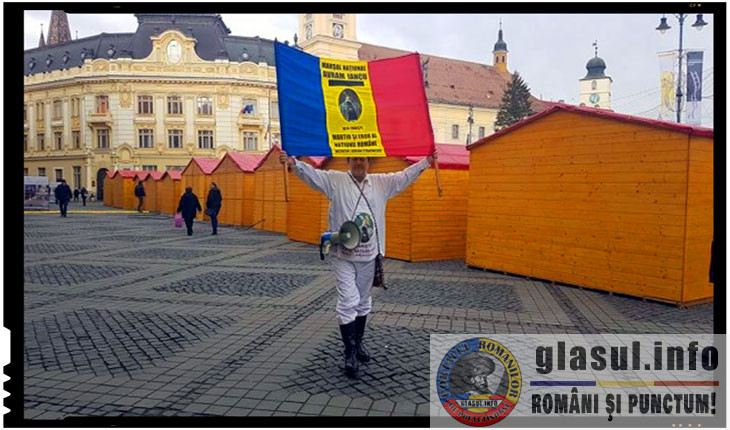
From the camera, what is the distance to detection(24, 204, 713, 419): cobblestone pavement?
4281 mm

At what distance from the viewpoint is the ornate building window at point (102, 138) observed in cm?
5644

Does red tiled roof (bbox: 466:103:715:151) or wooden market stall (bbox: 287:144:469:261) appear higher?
red tiled roof (bbox: 466:103:715:151)

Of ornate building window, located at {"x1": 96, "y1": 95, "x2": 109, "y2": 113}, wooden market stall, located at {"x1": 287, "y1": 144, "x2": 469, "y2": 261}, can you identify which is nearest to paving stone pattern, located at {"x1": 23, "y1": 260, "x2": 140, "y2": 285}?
wooden market stall, located at {"x1": 287, "y1": 144, "x2": 469, "y2": 261}

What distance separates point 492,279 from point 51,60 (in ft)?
228

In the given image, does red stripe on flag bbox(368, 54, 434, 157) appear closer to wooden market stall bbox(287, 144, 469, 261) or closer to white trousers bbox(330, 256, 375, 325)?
white trousers bbox(330, 256, 375, 325)

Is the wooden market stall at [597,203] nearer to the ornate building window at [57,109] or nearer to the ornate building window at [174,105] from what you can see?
the ornate building window at [174,105]

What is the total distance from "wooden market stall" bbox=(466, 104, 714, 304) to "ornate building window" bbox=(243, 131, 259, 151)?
49.2 m

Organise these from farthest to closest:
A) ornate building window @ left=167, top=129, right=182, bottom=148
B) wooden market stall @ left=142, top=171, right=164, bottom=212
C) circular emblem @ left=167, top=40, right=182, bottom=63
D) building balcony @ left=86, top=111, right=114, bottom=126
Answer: ornate building window @ left=167, top=129, right=182, bottom=148
circular emblem @ left=167, top=40, right=182, bottom=63
building balcony @ left=86, top=111, right=114, bottom=126
wooden market stall @ left=142, top=171, right=164, bottom=212

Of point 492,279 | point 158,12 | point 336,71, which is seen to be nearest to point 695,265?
point 492,279

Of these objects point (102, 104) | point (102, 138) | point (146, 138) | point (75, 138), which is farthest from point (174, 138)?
point (75, 138)

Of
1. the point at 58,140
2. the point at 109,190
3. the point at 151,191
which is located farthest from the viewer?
the point at 58,140

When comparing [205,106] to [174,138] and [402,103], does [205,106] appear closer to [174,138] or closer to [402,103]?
[174,138]

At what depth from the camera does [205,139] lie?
56.9 m

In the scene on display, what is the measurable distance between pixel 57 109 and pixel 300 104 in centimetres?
6357
